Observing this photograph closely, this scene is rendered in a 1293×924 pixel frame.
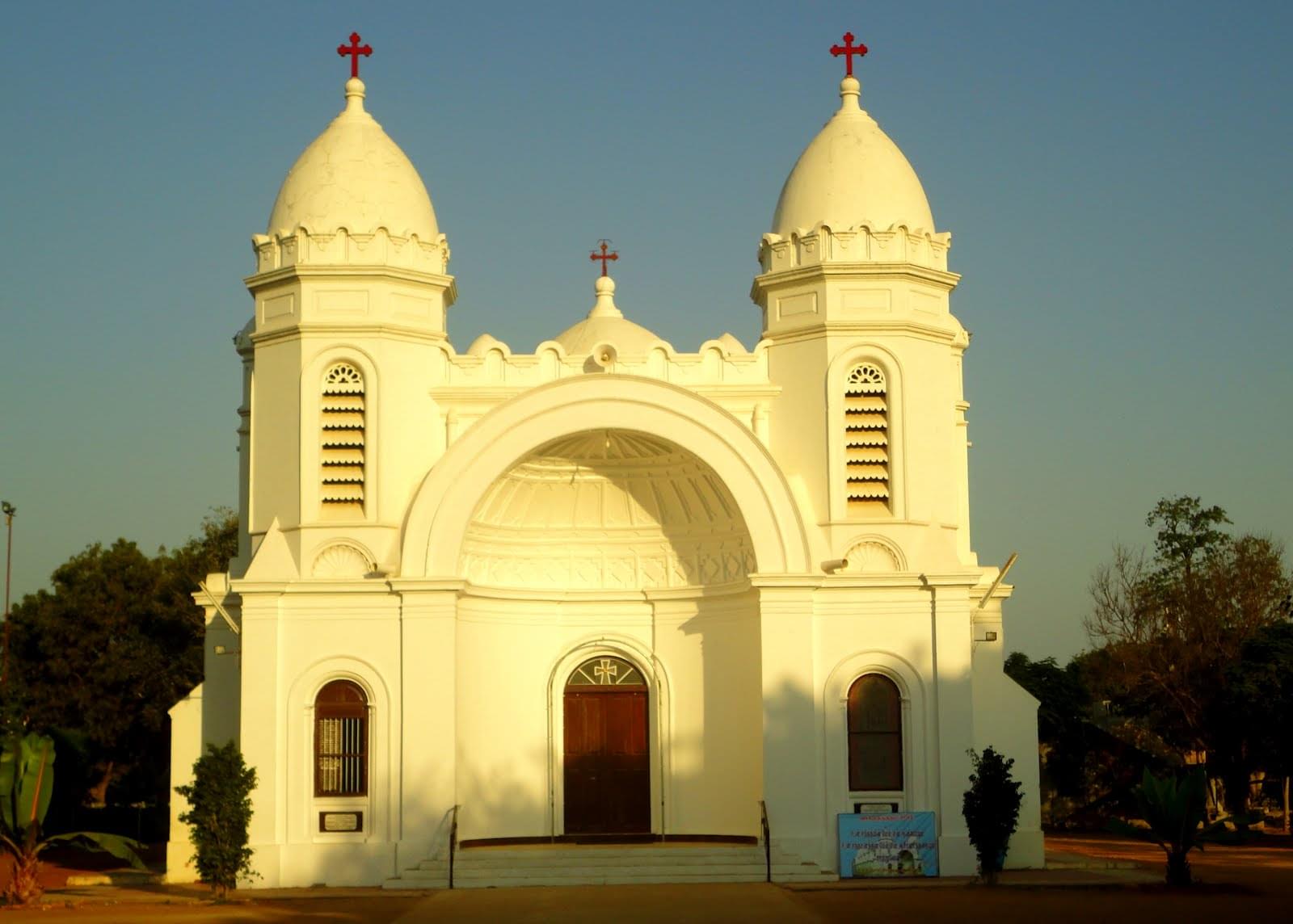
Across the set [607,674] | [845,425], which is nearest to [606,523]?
[607,674]

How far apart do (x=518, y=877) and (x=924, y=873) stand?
599 cm

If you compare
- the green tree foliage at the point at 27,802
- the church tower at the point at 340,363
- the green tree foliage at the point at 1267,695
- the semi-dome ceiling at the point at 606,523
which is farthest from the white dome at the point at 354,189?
the green tree foliage at the point at 1267,695

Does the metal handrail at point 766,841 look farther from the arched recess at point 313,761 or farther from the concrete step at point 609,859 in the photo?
the arched recess at point 313,761

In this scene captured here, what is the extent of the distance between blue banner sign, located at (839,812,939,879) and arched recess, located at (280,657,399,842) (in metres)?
6.69

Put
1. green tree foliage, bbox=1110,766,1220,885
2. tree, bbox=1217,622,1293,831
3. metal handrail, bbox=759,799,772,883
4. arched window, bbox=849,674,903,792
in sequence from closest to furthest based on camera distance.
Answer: green tree foliage, bbox=1110,766,1220,885
metal handrail, bbox=759,799,772,883
arched window, bbox=849,674,903,792
tree, bbox=1217,622,1293,831

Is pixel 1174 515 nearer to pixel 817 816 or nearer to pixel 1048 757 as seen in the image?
pixel 1048 757

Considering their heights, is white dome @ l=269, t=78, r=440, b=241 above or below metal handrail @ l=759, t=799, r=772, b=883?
above

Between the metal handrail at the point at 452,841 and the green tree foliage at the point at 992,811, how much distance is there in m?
7.37

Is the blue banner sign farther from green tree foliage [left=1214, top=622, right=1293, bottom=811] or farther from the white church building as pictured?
green tree foliage [left=1214, top=622, right=1293, bottom=811]

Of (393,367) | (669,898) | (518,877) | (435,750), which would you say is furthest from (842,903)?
(393,367)

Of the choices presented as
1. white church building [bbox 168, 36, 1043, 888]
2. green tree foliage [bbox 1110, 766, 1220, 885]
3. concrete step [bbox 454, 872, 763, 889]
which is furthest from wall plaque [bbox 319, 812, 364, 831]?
green tree foliage [bbox 1110, 766, 1220, 885]

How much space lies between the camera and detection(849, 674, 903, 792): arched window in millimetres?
26078

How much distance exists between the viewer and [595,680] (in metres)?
28.9

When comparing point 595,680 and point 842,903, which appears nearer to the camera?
point 842,903
